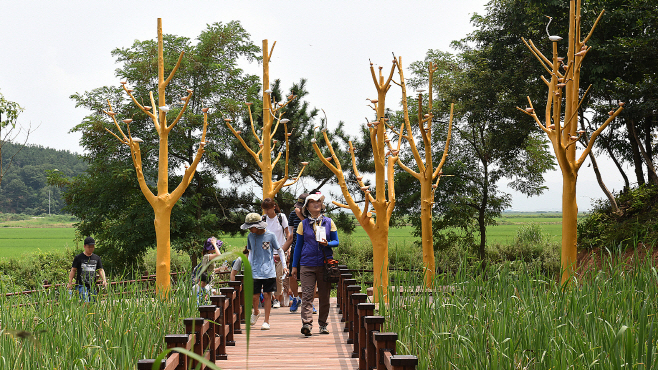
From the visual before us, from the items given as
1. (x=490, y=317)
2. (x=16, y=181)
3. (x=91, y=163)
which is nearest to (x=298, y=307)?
(x=490, y=317)

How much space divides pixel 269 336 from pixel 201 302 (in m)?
1.00

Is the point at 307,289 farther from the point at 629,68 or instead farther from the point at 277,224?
the point at 629,68

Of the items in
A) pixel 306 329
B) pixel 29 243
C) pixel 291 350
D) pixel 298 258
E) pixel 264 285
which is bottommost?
pixel 29 243

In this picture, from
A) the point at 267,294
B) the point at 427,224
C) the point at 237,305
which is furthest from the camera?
the point at 427,224

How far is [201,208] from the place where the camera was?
19.9 meters

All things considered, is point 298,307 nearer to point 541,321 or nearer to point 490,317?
point 490,317

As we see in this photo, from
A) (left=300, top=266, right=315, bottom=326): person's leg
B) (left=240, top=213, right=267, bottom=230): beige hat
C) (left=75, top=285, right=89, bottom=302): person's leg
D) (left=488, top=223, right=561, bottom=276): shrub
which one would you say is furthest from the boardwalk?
(left=488, top=223, right=561, bottom=276): shrub

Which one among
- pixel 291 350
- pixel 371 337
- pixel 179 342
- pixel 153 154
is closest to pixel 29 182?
pixel 153 154

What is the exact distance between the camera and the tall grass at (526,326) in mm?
3037

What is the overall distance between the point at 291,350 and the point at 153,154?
15.0 m

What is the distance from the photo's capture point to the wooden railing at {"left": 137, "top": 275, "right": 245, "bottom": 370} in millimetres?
3832

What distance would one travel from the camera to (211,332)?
5023 mm

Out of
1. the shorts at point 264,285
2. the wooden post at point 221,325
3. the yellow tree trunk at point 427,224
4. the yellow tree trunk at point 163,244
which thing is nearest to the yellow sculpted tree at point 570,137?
the yellow tree trunk at point 427,224

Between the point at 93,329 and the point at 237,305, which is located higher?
the point at 93,329
